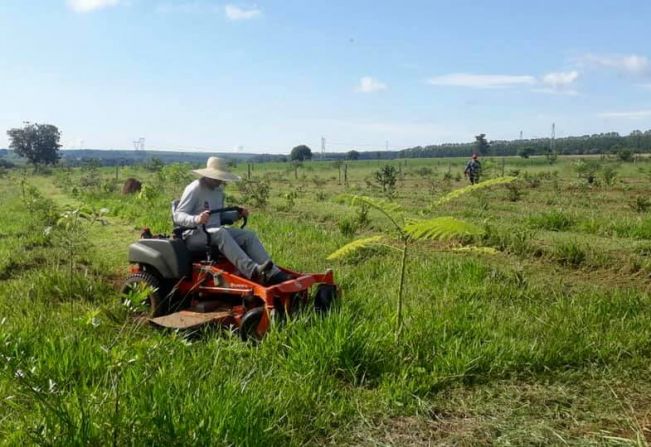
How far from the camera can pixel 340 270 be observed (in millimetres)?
7625

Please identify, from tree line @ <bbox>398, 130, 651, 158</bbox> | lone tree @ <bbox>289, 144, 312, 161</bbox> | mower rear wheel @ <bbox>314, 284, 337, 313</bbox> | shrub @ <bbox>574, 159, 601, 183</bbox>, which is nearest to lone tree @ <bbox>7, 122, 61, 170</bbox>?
lone tree @ <bbox>289, 144, 312, 161</bbox>

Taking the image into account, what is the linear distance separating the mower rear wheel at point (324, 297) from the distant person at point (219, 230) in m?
0.35

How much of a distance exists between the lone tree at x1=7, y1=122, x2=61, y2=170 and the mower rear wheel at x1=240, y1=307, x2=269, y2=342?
82136 millimetres

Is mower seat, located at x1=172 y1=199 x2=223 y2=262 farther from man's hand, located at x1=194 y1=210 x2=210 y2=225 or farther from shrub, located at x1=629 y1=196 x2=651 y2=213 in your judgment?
shrub, located at x1=629 y1=196 x2=651 y2=213

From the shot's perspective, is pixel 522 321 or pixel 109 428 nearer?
pixel 109 428

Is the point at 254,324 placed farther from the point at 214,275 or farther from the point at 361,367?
the point at 361,367

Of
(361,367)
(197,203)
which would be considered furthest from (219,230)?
(361,367)

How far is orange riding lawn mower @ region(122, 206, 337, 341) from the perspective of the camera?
16.3 ft

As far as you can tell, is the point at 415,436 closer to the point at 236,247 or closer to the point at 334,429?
the point at 334,429

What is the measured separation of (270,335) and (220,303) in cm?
121

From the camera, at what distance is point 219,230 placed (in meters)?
5.53

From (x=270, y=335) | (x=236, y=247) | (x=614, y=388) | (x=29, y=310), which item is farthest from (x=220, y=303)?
(x=614, y=388)

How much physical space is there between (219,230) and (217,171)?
2.34ft

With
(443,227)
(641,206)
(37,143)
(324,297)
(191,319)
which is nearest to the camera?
(443,227)
